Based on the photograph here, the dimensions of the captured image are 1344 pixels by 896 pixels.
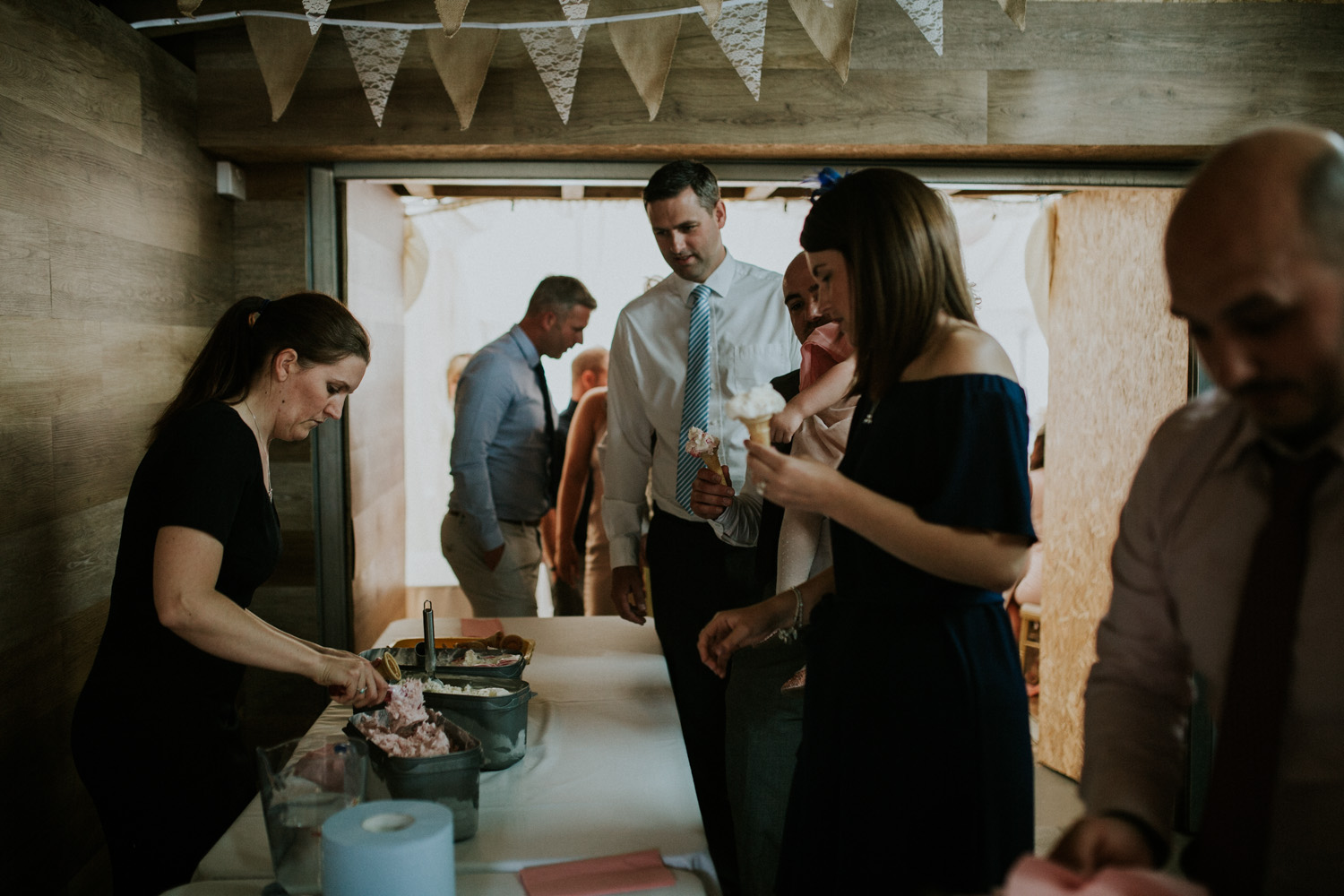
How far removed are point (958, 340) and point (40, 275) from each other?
2081 millimetres

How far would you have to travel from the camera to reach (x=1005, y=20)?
117 inches

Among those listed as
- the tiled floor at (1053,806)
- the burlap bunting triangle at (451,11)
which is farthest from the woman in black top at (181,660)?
the tiled floor at (1053,806)

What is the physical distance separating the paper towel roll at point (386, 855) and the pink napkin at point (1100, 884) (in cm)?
63

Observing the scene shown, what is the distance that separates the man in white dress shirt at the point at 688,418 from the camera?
266cm

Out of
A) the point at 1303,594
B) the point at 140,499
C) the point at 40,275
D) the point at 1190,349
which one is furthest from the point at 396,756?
the point at 1190,349

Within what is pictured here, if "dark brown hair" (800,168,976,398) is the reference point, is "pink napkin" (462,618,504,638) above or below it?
below

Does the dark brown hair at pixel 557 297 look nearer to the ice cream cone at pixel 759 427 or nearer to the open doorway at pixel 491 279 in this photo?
the open doorway at pixel 491 279

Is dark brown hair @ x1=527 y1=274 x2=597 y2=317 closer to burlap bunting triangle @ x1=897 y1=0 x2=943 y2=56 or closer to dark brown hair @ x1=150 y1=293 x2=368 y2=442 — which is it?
burlap bunting triangle @ x1=897 y1=0 x2=943 y2=56

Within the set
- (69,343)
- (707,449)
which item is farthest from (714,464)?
(69,343)

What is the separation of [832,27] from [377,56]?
4.52 feet

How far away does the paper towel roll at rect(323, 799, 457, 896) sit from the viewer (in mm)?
1045

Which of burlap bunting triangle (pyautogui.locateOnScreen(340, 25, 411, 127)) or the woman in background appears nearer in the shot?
burlap bunting triangle (pyautogui.locateOnScreen(340, 25, 411, 127))

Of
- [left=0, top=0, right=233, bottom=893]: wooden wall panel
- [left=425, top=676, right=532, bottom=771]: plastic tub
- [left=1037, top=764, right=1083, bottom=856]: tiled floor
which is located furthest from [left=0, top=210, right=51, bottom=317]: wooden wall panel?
[left=1037, top=764, right=1083, bottom=856]: tiled floor

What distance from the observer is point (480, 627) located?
2.80 m
